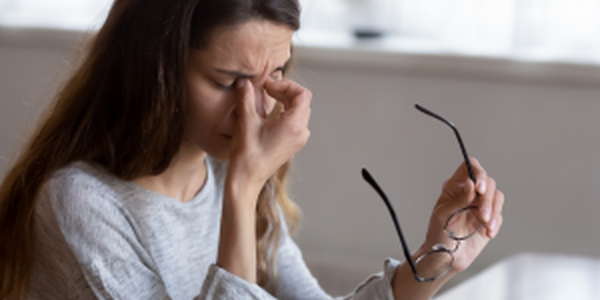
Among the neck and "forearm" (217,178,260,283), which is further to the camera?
the neck

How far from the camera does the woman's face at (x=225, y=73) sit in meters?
0.92

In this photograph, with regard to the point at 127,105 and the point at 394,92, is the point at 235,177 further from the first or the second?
the point at 394,92

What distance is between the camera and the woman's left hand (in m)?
0.88

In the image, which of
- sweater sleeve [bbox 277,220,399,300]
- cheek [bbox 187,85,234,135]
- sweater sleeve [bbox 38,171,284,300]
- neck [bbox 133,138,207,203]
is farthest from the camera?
sweater sleeve [bbox 277,220,399,300]

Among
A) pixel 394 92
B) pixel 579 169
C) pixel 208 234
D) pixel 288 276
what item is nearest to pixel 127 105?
pixel 208 234

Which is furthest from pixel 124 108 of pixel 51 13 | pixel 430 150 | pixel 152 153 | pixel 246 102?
pixel 51 13

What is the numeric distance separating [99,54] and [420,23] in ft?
4.34

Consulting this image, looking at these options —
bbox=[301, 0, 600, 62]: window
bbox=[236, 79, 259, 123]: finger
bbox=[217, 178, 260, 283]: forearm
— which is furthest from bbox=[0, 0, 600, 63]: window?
bbox=[217, 178, 260, 283]: forearm

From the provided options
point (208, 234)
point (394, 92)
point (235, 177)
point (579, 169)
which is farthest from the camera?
point (394, 92)

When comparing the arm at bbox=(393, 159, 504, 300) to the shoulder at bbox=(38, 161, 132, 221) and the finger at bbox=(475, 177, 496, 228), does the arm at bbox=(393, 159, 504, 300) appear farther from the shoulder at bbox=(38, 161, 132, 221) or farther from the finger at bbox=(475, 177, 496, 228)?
the shoulder at bbox=(38, 161, 132, 221)

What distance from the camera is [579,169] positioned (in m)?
1.88

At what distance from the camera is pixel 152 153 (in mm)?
948

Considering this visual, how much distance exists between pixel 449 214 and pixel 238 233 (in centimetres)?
33

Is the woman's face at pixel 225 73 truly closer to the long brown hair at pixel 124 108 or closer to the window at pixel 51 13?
the long brown hair at pixel 124 108
